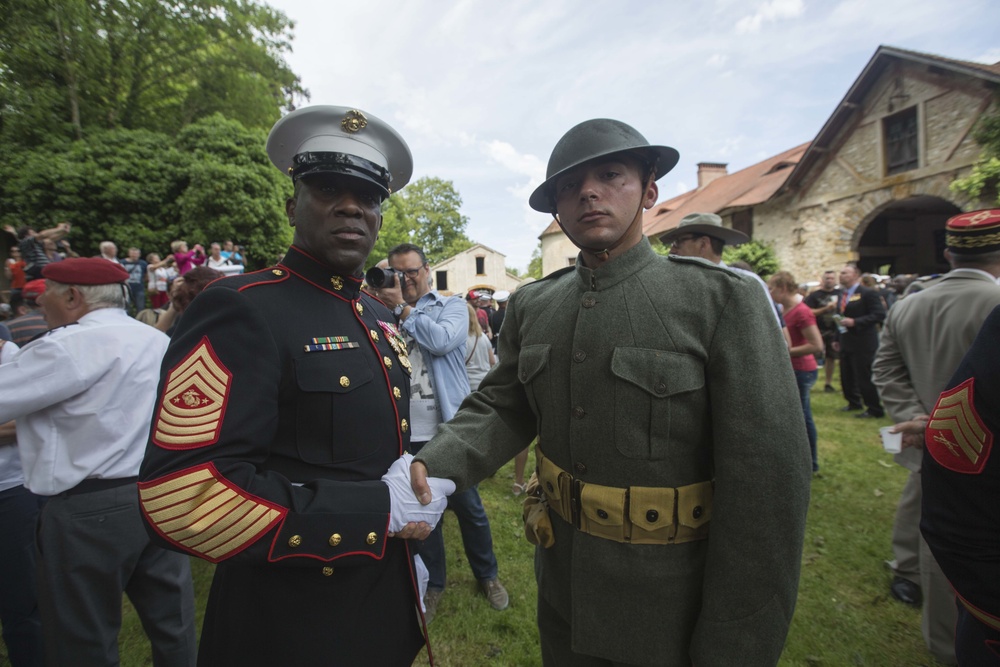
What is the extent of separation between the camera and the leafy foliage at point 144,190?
1450 cm

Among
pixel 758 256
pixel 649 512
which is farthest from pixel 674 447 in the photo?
pixel 758 256

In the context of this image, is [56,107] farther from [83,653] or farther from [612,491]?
[612,491]

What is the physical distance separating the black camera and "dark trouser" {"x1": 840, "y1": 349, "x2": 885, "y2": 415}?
7219mm

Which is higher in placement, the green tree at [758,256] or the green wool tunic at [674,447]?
the green tree at [758,256]

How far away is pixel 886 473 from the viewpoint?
5367 millimetres

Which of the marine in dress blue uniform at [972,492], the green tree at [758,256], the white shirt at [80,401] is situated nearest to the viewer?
the marine in dress blue uniform at [972,492]

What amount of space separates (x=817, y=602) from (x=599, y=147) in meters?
3.52

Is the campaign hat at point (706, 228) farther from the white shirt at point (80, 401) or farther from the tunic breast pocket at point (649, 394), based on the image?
the white shirt at point (80, 401)

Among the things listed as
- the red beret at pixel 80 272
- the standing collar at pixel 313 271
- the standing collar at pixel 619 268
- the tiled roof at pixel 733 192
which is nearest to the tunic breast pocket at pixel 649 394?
the standing collar at pixel 619 268

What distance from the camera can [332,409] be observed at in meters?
1.45

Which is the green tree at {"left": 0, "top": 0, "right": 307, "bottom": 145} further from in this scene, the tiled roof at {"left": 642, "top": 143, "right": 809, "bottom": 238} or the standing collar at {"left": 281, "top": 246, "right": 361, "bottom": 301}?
the standing collar at {"left": 281, "top": 246, "right": 361, "bottom": 301}

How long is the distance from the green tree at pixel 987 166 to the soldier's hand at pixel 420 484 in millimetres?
16369

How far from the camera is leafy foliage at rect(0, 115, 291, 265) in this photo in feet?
47.6

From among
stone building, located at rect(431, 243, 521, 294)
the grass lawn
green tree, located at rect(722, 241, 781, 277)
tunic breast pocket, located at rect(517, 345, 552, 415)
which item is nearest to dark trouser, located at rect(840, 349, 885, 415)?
the grass lawn
